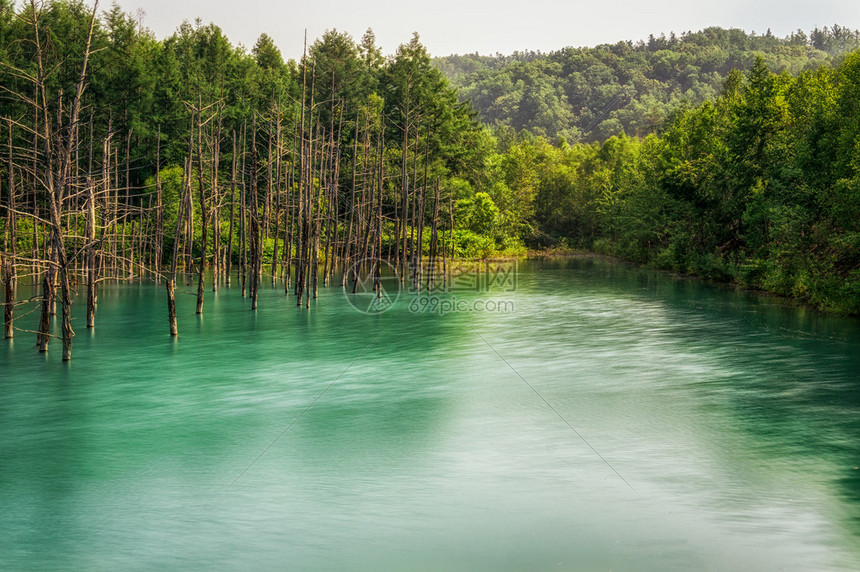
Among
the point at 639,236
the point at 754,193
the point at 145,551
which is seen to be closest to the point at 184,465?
the point at 145,551

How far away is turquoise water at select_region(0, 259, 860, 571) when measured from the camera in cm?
1174

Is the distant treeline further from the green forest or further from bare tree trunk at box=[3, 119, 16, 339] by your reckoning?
bare tree trunk at box=[3, 119, 16, 339]

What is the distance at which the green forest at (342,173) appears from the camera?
3272 cm

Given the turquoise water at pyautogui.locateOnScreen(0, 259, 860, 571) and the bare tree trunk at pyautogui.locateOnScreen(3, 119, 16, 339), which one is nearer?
the turquoise water at pyautogui.locateOnScreen(0, 259, 860, 571)

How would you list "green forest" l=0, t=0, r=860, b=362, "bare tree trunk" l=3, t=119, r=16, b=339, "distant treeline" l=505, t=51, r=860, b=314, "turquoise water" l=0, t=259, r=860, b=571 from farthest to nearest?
"distant treeline" l=505, t=51, r=860, b=314, "green forest" l=0, t=0, r=860, b=362, "bare tree trunk" l=3, t=119, r=16, b=339, "turquoise water" l=0, t=259, r=860, b=571

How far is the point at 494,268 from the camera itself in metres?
73.0

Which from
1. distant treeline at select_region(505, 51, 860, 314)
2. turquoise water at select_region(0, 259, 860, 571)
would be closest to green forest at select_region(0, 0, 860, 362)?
distant treeline at select_region(505, 51, 860, 314)

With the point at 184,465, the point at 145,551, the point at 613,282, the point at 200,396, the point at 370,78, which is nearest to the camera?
the point at 145,551

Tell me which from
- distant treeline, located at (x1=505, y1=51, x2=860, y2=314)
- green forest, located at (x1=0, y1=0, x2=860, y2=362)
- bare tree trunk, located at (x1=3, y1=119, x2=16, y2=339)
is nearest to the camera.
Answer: bare tree trunk, located at (x1=3, y1=119, x2=16, y2=339)

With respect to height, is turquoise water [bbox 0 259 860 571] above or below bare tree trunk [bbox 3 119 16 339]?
below

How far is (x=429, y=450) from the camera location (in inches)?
653

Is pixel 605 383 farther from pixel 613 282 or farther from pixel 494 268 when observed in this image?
pixel 494 268

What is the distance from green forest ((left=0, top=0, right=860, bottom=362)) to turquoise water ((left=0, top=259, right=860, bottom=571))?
3699mm

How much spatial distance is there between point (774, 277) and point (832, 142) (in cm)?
705
